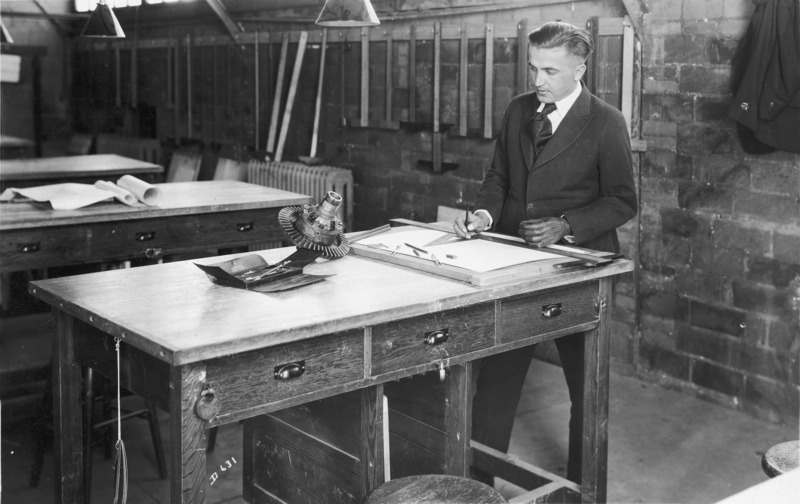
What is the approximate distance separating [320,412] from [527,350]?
952 millimetres

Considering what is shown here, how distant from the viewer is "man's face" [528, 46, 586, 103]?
3266mm

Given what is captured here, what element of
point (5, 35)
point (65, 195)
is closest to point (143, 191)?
point (65, 195)

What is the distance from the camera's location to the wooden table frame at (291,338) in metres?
2.16

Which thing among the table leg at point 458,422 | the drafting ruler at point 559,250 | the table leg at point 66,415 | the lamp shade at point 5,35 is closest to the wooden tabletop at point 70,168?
the lamp shade at point 5,35

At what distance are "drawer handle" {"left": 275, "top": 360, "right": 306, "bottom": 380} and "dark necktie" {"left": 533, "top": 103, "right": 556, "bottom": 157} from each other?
4.91 ft

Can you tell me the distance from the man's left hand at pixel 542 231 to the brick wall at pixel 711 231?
1.68 metres

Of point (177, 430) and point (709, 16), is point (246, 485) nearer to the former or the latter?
point (177, 430)

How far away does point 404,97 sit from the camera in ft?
21.2

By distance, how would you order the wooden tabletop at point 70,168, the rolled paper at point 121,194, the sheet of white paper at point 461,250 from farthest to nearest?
the wooden tabletop at point 70,168 → the rolled paper at point 121,194 → the sheet of white paper at point 461,250

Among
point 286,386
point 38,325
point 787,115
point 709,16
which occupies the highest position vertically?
point 709,16

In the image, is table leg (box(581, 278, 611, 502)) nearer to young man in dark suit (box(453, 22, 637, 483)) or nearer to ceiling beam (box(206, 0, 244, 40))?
young man in dark suit (box(453, 22, 637, 483))

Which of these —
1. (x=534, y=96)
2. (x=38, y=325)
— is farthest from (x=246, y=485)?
(x=534, y=96)

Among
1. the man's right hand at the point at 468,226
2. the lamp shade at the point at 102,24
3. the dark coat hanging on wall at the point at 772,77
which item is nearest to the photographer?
the man's right hand at the point at 468,226

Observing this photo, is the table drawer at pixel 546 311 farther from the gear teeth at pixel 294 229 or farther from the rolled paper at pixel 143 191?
the rolled paper at pixel 143 191
